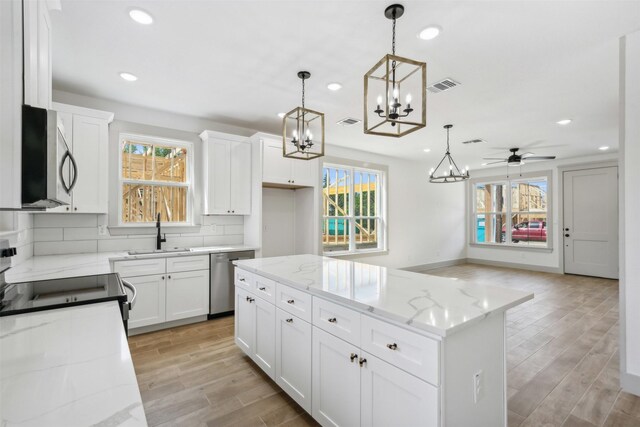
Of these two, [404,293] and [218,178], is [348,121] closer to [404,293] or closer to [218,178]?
[218,178]

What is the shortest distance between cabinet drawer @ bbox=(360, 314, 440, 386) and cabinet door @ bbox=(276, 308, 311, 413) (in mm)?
550

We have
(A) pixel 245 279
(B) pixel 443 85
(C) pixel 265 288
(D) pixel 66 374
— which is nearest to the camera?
(D) pixel 66 374

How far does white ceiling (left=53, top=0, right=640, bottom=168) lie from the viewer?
2.14 m

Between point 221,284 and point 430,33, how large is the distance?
3595mm

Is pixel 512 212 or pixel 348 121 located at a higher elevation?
pixel 348 121

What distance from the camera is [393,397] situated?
1.42 meters

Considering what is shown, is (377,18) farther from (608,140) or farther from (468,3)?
(608,140)

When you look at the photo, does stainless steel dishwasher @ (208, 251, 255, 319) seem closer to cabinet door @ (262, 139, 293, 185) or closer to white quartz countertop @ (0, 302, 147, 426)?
cabinet door @ (262, 139, 293, 185)

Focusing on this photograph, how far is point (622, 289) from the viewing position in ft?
7.90

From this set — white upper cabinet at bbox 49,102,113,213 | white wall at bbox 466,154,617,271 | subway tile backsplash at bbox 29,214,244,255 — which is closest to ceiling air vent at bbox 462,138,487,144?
white wall at bbox 466,154,617,271

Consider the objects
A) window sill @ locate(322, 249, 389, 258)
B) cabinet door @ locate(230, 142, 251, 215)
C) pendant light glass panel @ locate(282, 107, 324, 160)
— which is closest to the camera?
pendant light glass panel @ locate(282, 107, 324, 160)

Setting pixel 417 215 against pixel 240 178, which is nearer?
pixel 240 178

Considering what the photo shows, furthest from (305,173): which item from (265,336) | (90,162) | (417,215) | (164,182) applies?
(417,215)

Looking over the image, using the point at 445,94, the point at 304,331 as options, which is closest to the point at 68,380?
the point at 304,331
